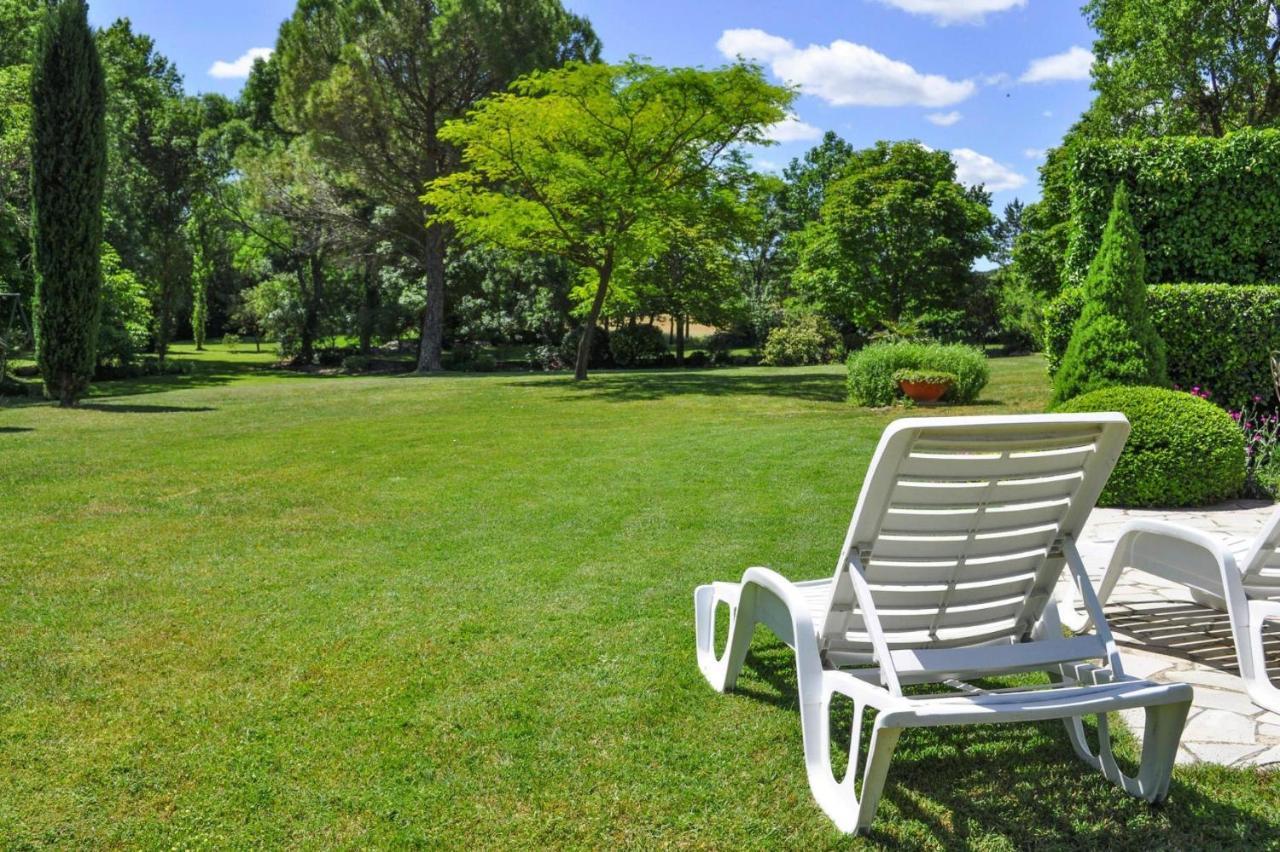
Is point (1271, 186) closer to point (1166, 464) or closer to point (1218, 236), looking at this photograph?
point (1218, 236)

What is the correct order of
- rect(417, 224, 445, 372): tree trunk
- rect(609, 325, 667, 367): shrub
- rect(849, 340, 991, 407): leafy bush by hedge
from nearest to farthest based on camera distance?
rect(849, 340, 991, 407): leafy bush by hedge < rect(417, 224, 445, 372): tree trunk < rect(609, 325, 667, 367): shrub

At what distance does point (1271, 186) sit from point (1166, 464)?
5937 millimetres

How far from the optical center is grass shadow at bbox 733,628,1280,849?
249cm

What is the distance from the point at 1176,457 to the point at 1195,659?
375 cm

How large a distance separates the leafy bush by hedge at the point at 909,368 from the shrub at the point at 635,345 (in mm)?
17249

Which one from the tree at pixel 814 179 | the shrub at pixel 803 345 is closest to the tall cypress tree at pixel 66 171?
the shrub at pixel 803 345

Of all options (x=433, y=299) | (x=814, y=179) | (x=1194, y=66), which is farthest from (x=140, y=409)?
(x=814, y=179)

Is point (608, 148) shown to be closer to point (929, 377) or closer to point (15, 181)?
point (929, 377)

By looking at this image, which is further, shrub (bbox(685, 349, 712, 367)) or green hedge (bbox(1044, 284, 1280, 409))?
shrub (bbox(685, 349, 712, 367))

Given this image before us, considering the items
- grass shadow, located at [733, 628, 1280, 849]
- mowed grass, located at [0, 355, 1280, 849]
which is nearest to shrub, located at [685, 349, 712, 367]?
mowed grass, located at [0, 355, 1280, 849]

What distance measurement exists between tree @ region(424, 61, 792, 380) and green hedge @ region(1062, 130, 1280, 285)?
9.64m

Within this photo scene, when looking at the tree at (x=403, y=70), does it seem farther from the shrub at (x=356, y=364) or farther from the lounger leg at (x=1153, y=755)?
the lounger leg at (x=1153, y=755)

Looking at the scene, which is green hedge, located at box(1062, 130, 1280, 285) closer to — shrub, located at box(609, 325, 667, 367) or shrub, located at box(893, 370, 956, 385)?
shrub, located at box(893, 370, 956, 385)

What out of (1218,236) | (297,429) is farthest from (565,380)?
(1218,236)
